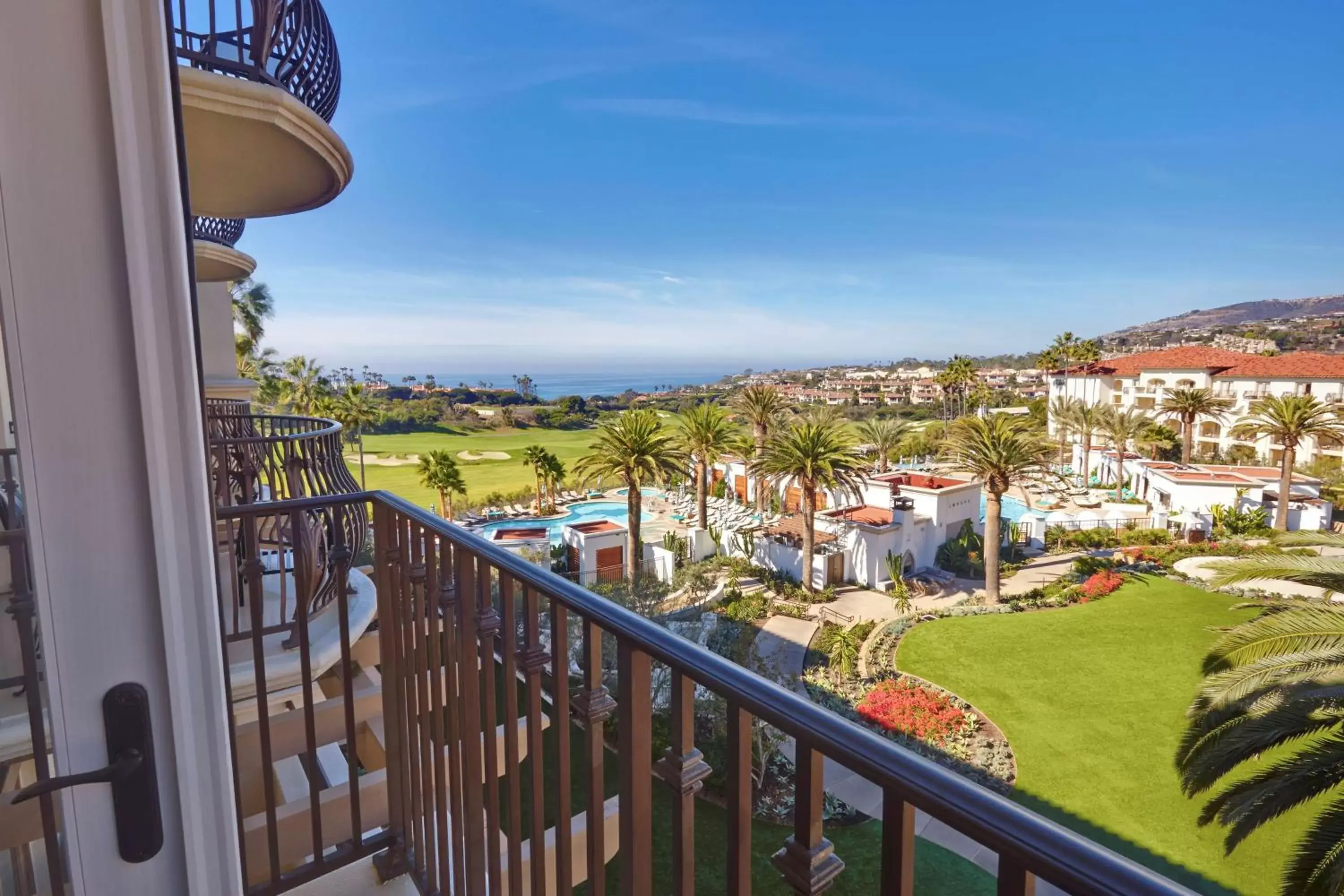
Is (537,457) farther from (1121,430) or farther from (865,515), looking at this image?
(1121,430)

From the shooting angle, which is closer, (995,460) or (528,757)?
(528,757)

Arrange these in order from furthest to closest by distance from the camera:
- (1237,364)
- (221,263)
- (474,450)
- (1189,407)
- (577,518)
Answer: (474,450), (1237,364), (1189,407), (577,518), (221,263)

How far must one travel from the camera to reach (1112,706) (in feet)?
40.0

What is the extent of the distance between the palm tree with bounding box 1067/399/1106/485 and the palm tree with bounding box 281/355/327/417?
36.4 metres

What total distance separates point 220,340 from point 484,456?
36.1 metres

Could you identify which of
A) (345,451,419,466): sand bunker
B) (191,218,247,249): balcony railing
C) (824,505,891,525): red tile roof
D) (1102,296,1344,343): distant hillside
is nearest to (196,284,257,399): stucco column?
(191,218,247,249): balcony railing

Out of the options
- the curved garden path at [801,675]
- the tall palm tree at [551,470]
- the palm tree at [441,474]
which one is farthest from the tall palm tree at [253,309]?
the curved garden path at [801,675]

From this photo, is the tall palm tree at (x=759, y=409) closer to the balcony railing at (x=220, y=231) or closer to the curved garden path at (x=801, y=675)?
the curved garden path at (x=801, y=675)

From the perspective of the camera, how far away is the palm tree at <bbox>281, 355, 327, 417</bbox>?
25.5 meters

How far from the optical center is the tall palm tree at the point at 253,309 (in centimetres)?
2081

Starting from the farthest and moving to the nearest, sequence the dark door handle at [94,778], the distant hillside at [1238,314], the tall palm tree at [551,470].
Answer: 1. the distant hillside at [1238,314]
2. the tall palm tree at [551,470]
3. the dark door handle at [94,778]

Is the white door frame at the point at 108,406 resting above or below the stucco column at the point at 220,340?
below

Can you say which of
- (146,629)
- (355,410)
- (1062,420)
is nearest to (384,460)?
(355,410)

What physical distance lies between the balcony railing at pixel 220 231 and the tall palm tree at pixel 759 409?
1859 cm
